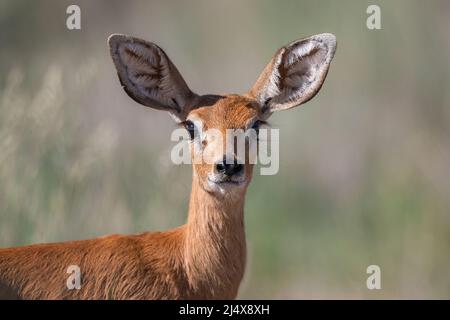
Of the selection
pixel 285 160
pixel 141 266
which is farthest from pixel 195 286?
pixel 285 160

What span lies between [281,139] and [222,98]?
4828 mm

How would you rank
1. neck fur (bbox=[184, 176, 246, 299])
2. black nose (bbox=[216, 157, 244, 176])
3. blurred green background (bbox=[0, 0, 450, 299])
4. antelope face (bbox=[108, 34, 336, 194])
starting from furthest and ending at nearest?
blurred green background (bbox=[0, 0, 450, 299])
neck fur (bbox=[184, 176, 246, 299])
antelope face (bbox=[108, 34, 336, 194])
black nose (bbox=[216, 157, 244, 176])

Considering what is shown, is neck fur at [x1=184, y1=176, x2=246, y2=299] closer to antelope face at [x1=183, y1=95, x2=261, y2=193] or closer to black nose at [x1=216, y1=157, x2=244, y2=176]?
antelope face at [x1=183, y1=95, x2=261, y2=193]

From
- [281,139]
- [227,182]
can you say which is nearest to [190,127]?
[227,182]

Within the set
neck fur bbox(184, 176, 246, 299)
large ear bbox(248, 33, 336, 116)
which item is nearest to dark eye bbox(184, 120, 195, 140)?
neck fur bbox(184, 176, 246, 299)

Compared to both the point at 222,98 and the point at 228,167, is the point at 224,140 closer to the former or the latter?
the point at 228,167

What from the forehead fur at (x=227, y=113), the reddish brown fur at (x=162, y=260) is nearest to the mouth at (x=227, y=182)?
the reddish brown fur at (x=162, y=260)

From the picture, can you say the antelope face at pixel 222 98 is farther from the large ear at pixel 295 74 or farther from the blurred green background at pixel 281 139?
the blurred green background at pixel 281 139

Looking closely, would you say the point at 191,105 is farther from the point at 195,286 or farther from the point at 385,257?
the point at 385,257

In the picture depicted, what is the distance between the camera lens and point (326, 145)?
530 inches

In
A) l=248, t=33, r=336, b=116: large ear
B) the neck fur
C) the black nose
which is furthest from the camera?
l=248, t=33, r=336, b=116: large ear

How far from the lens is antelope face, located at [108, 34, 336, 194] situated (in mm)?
7816

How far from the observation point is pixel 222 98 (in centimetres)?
830

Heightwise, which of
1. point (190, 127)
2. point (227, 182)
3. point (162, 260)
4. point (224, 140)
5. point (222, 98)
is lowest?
point (162, 260)
